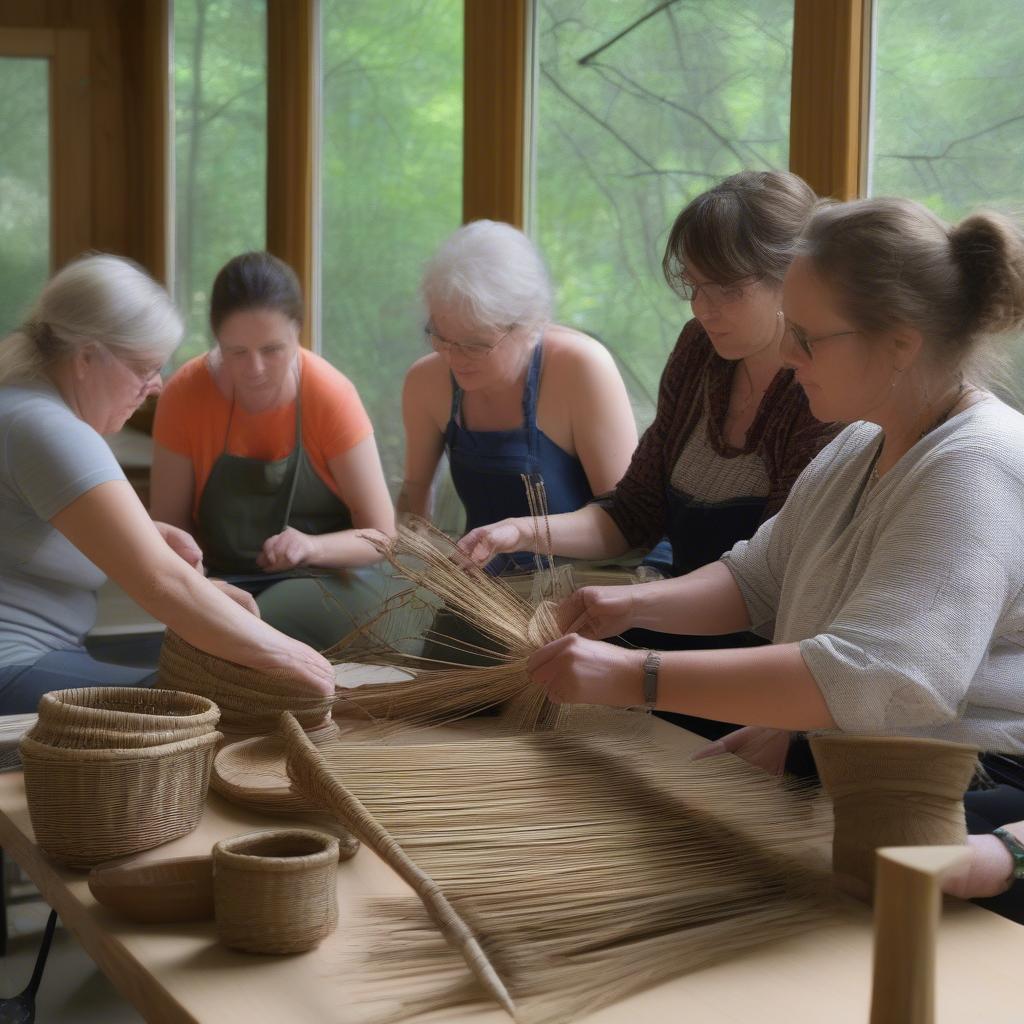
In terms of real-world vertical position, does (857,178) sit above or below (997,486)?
above

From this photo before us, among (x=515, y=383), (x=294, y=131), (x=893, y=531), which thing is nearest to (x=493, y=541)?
(x=515, y=383)

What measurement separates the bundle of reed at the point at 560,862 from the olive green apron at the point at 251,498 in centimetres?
184

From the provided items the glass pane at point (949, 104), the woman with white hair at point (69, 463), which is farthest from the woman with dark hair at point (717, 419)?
the woman with white hair at point (69, 463)

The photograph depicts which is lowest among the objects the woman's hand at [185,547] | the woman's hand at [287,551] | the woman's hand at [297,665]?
the woman's hand at [287,551]

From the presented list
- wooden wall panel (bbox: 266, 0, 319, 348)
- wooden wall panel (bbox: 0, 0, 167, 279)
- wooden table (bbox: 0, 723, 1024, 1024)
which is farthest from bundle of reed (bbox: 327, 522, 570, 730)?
wooden wall panel (bbox: 0, 0, 167, 279)

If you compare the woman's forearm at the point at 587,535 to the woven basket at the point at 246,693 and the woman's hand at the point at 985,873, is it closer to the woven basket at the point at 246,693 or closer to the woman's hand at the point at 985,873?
the woven basket at the point at 246,693

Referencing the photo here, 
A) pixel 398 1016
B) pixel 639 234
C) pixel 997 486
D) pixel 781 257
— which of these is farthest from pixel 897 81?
pixel 398 1016

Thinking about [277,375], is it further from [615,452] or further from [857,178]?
[857,178]

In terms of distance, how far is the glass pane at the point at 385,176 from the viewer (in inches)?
167

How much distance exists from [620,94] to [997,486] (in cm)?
203

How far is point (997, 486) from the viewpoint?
1.55 m

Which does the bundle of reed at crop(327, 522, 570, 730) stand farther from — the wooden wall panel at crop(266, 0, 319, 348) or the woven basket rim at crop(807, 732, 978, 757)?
the wooden wall panel at crop(266, 0, 319, 348)

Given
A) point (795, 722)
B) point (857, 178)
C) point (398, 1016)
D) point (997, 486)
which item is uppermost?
point (857, 178)

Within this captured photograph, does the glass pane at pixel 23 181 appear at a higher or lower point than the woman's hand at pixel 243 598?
higher
